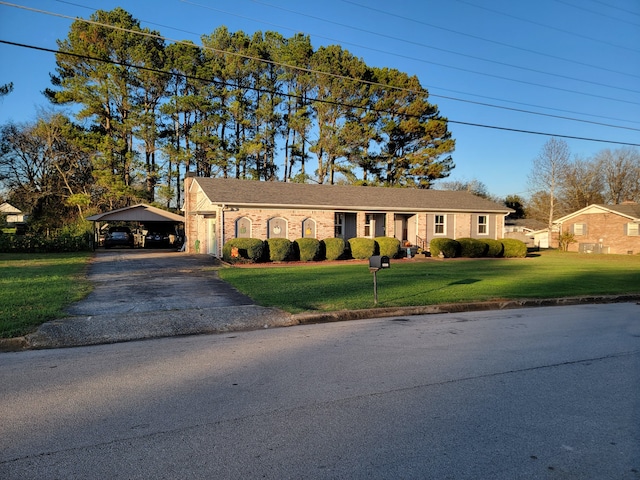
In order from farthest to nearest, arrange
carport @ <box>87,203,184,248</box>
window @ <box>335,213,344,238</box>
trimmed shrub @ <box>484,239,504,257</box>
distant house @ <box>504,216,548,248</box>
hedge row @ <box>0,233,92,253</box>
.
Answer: distant house @ <box>504,216,548,248</box> → carport @ <box>87,203,184,248</box> → trimmed shrub @ <box>484,239,504,257</box> → window @ <box>335,213,344,238</box> → hedge row @ <box>0,233,92,253</box>

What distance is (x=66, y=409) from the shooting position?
14.0 ft

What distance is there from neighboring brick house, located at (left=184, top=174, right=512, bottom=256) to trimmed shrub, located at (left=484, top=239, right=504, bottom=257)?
2376mm

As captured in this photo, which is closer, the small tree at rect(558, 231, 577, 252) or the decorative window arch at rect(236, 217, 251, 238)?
the decorative window arch at rect(236, 217, 251, 238)

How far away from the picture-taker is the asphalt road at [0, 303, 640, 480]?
128 inches

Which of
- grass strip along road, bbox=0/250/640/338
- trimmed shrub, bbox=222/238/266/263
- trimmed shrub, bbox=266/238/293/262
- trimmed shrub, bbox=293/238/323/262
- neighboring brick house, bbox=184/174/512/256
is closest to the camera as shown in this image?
grass strip along road, bbox=0/250/640/338

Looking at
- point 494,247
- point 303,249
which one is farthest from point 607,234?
point 303,249

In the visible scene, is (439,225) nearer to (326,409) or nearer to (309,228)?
(309,228)

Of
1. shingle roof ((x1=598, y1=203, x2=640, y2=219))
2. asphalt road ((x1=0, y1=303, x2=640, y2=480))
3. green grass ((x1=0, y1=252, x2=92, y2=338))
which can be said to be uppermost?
shingle roof ((x1=598, y1=203, x2=640, y2=219))

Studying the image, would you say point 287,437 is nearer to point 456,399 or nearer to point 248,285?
point 456,399

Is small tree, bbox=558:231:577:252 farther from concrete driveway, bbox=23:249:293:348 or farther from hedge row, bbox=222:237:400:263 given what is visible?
concrete driveway, bbox=23:249:293:348

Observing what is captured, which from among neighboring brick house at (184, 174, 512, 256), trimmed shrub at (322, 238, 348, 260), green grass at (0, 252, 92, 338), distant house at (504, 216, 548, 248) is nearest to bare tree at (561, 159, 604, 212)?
distant house at (504, 216, 548, 248)

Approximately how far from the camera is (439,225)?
30172mm

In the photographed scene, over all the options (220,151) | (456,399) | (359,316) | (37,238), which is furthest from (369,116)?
(456,399)

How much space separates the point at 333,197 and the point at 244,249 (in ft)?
27.9
